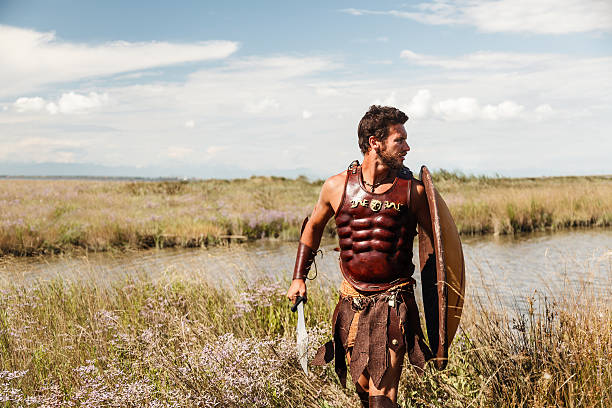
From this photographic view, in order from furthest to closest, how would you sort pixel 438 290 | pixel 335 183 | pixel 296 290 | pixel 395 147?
pixel 296 290
pixel 335 183
pixel 395 147
pixel 438 290

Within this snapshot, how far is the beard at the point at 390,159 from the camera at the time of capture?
3270mm

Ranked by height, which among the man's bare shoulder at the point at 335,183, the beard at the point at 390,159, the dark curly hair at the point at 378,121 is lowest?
the man's bare shoulder at the point at 335,183

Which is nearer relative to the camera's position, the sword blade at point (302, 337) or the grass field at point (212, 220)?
the sword blade at point (302, 337)

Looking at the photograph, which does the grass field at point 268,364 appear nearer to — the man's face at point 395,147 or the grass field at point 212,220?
the man's face at point 395,147

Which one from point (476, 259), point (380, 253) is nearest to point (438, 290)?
point (380, 253)

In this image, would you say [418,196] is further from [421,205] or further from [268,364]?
[268,364]

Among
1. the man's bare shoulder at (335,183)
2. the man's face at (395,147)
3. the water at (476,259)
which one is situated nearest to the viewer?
the man's face at (395,147)

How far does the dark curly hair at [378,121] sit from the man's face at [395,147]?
0.10ft

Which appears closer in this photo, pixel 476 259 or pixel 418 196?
pixel 418 196

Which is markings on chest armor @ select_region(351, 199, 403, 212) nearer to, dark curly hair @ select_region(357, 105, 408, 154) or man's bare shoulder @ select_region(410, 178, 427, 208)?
man's bare shoulder @ select_region(410, 178, 427, 208)

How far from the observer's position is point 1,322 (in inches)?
229

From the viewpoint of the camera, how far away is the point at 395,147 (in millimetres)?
3260

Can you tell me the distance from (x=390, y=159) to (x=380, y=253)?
1.92ft

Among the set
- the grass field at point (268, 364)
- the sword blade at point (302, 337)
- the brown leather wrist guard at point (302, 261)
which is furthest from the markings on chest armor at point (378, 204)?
the grass field at point (268, 364)
